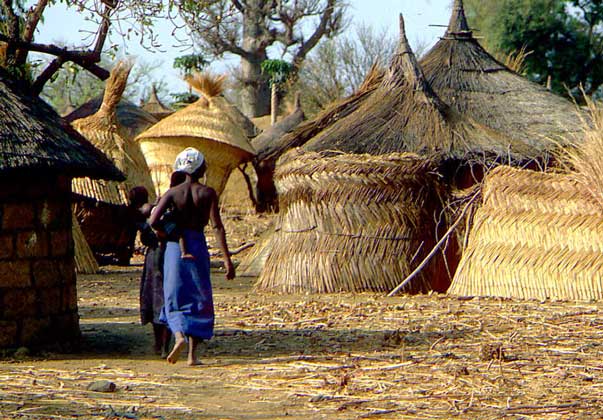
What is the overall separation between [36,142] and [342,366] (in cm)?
267

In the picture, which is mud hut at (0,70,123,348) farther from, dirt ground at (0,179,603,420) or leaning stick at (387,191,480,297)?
leaning stick at (387,191,480,297)

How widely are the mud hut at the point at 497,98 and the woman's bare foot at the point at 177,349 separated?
5.32 m

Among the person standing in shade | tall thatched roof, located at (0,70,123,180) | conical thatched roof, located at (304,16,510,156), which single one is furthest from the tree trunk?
the person standing in shade

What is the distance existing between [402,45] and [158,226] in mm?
5808

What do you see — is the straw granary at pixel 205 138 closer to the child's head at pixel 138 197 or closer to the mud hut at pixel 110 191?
the mud hut at pixel 110 191

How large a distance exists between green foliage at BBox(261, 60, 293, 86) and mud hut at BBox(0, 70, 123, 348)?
1028 inches

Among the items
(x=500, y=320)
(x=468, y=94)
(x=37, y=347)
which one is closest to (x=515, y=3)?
(x=468, y=94)

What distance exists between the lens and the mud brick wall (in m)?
7.80

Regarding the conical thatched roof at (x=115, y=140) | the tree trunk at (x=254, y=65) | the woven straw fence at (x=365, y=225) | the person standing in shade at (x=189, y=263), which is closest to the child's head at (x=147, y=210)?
the person standing in shade at (x=189, y=263)

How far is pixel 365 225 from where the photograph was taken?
11.5 meters

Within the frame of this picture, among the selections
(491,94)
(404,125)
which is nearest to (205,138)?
(491,94)

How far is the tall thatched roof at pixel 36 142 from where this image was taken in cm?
770

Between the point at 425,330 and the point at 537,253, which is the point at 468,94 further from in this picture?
the point at 425,330

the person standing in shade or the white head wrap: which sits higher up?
the white head wrap
